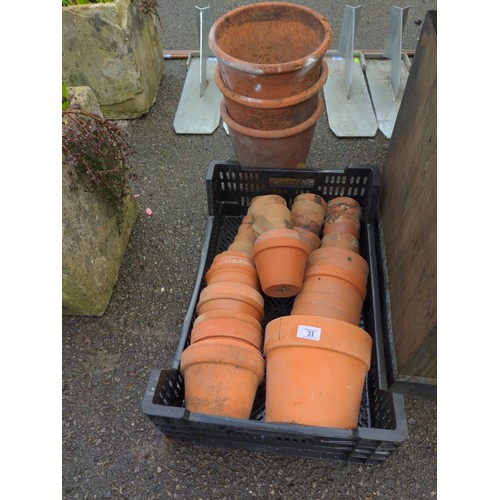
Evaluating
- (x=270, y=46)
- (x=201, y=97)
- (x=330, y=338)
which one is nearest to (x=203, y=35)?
(x=201, y=97)

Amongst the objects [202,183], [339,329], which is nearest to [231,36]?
[202,183]

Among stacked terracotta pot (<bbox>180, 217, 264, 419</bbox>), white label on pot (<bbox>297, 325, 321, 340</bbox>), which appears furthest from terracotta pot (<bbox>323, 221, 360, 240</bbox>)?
white label on pot (<bbox>297, 325, 321, 340</bbox>)

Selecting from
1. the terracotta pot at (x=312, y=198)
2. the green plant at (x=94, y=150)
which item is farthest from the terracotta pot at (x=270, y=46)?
the green plant at (x=94, y=150)

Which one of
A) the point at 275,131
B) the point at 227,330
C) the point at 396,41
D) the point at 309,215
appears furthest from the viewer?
the point at 396,41

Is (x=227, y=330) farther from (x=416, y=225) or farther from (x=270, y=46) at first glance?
(x=270, y=46)

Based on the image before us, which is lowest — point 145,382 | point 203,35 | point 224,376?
point 145,382

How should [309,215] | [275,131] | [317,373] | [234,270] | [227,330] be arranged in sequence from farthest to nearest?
[275,131] → [309,215] → [234,270] → [227,330] → [317,373]

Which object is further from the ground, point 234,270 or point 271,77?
point 271,77

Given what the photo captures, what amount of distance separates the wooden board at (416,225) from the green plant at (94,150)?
122 centimetres

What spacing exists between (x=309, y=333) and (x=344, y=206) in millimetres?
790

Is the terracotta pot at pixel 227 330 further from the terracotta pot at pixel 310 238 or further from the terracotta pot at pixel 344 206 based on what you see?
the terracotta pot at pixel 344 206

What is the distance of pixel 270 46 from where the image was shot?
2.30 metres

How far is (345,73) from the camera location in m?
3.16

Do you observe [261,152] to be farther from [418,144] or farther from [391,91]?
[391,91]
